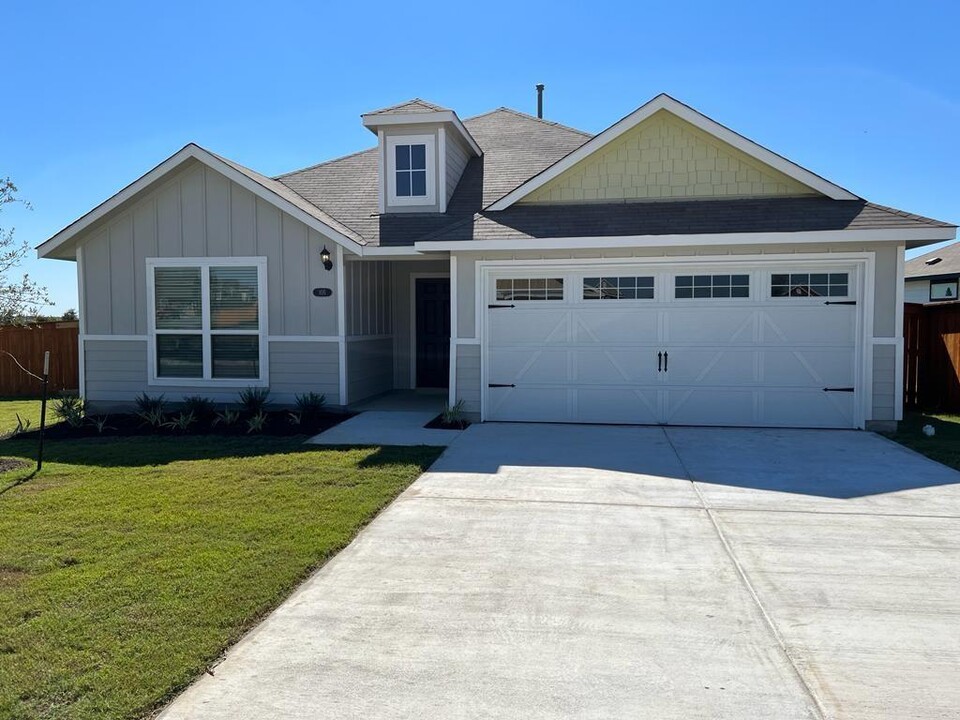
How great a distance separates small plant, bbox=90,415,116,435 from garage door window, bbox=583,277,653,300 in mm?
7355

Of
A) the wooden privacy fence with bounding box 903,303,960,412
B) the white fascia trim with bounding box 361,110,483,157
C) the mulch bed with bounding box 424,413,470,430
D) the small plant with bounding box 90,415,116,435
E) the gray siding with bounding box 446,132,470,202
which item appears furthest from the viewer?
the gray siding with bounding box 446,132,470,202

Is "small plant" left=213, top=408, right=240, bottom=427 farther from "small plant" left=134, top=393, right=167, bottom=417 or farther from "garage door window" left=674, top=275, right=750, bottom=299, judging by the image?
"garage door window" left=674, top=275, right=750, bottom=299

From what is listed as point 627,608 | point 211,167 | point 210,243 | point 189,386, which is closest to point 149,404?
point 189,386

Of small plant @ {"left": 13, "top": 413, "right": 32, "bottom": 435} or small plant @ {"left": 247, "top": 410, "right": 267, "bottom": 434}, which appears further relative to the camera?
small plant @ {"left": 13, "top": 413, "right": 32, "bottom": 435}

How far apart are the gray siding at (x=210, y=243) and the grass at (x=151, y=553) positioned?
3.39 meters

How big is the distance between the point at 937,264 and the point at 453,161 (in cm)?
2077

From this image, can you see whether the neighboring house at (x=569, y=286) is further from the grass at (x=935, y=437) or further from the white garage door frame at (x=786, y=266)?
the grass at (x=935, y=437)

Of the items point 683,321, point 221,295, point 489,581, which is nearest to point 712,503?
point 489,581

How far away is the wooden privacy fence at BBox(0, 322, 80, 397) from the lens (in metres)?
17.3

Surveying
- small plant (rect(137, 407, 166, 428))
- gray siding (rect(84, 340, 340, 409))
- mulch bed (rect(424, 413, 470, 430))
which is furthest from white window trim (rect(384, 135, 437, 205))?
small plant (rect(137, 407, 166, 428))

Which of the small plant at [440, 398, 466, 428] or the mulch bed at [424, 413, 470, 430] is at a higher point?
the small plant at [440, 398, 466, 428]

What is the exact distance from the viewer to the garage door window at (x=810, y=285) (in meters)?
10.2

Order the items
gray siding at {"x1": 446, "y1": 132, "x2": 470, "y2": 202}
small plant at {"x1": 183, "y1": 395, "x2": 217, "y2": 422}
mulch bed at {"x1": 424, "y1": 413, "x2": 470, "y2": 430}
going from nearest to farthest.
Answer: mulch bed at {"x1": 424, "y1": 413, "x2": 470, "y2": 430}
small plant at {"x1": 183, "y1": 395, "x2": 217, "y2": 422}
gray siding at {"x1": 446, "y1": 132, "x2": 470, "y2": 202}

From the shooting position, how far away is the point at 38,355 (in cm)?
1736
